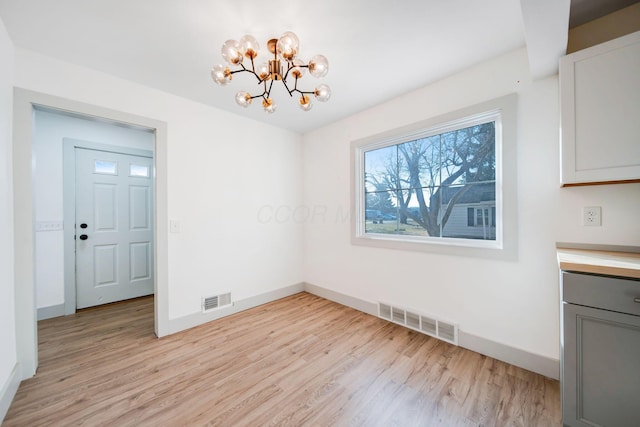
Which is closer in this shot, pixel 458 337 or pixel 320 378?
pixel 320 378

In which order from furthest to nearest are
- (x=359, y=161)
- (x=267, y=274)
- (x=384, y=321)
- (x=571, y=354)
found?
(x=267, y=274)
(x=359, y=161)
(x=384, y=321)
(x=571, y=354)

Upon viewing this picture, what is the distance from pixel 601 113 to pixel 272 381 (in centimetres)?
271

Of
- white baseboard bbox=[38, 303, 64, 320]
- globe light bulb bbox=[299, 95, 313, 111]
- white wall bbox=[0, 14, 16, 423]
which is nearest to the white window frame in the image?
globe light bulb bbox=[299, 95, 313, 111]

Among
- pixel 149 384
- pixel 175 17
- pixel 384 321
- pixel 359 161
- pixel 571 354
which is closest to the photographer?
pixel 571 354

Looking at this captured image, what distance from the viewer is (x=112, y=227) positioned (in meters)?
3.30

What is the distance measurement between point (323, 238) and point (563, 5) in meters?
2.93

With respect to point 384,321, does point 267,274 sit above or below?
above

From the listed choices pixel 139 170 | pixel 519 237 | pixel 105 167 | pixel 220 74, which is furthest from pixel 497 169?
pixel 105 167

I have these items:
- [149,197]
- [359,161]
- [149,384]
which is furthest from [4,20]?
[359,161]

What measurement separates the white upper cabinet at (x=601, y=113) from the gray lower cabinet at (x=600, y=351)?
66 cm

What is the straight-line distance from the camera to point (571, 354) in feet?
3.88

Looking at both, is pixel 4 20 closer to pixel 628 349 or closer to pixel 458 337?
pixel 628 349

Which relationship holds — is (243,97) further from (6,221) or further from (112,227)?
(112,227)

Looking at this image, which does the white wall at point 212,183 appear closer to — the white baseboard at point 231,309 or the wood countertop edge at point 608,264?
the white baseboard at point 231,309
